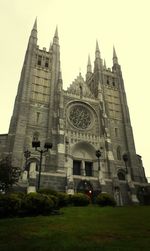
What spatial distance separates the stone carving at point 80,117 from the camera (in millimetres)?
40269

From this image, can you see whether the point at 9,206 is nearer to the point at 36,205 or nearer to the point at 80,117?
the point at 36,205

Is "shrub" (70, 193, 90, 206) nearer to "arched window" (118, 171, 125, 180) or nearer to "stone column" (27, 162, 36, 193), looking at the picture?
"stone column" (27, 162, 36, 193)

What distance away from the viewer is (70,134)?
37.3 m

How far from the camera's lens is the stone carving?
40269mm

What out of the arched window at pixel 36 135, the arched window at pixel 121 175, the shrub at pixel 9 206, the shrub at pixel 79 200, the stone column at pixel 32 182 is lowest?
the shrub at pixel 9 206

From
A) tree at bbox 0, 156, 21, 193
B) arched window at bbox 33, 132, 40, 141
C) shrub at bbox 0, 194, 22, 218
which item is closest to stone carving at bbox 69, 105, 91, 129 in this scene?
arched window at bbox 33, 132, 40, 141

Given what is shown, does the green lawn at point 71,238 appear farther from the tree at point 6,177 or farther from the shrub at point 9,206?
the tree at point 6,177

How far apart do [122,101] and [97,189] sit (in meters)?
24.4


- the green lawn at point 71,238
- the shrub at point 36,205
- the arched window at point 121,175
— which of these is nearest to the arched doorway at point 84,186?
the arched window at point 121,175

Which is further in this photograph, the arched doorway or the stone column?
the arched doorway

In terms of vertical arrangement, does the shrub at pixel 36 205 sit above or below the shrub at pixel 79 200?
below

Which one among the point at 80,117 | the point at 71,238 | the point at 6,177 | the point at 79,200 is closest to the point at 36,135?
the point at 80,117

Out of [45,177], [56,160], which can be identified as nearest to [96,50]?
[56,160]

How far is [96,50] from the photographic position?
5950 cm
